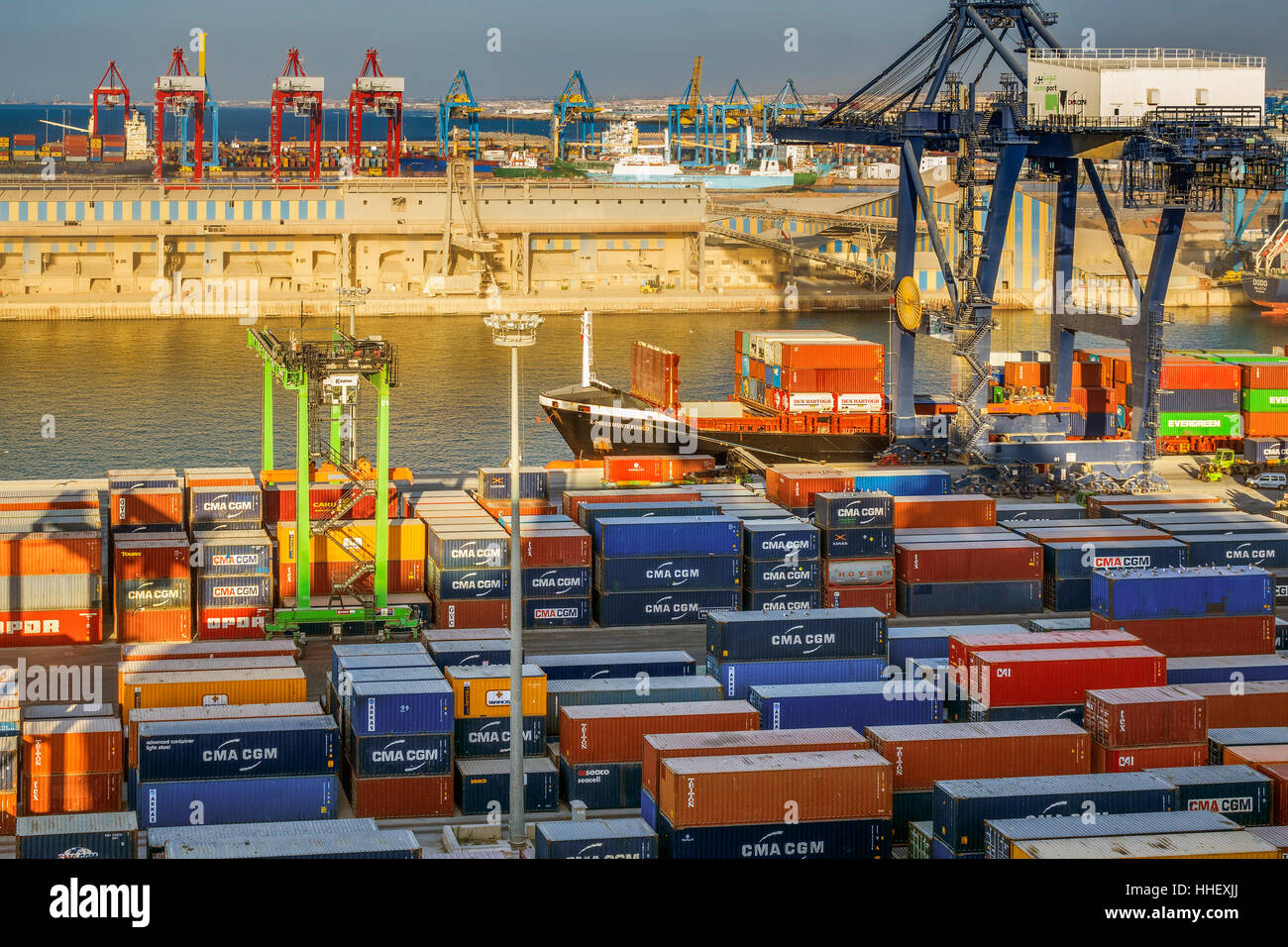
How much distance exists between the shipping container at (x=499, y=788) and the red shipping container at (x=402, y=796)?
1.03 ft

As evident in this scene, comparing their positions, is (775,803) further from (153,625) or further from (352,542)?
(153,625)

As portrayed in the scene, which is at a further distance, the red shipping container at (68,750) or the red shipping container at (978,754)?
the red shipping container at (68,750)

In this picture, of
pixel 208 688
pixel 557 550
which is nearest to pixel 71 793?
pixel 208 688

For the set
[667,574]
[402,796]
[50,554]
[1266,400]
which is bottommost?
[402,796]

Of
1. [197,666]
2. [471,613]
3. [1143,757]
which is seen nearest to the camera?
[1143,757]

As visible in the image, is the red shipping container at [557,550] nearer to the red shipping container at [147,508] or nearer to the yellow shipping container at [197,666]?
the red shipping container at [147,508]

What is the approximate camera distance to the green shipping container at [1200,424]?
5481cm

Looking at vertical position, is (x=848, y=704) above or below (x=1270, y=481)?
below

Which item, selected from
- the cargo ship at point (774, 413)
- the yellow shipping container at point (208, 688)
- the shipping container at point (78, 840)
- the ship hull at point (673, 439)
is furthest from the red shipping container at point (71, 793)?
the ship hull at point (673, 439)

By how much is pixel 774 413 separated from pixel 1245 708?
96.5ft

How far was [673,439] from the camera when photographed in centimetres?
5434

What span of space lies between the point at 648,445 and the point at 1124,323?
15670mm
